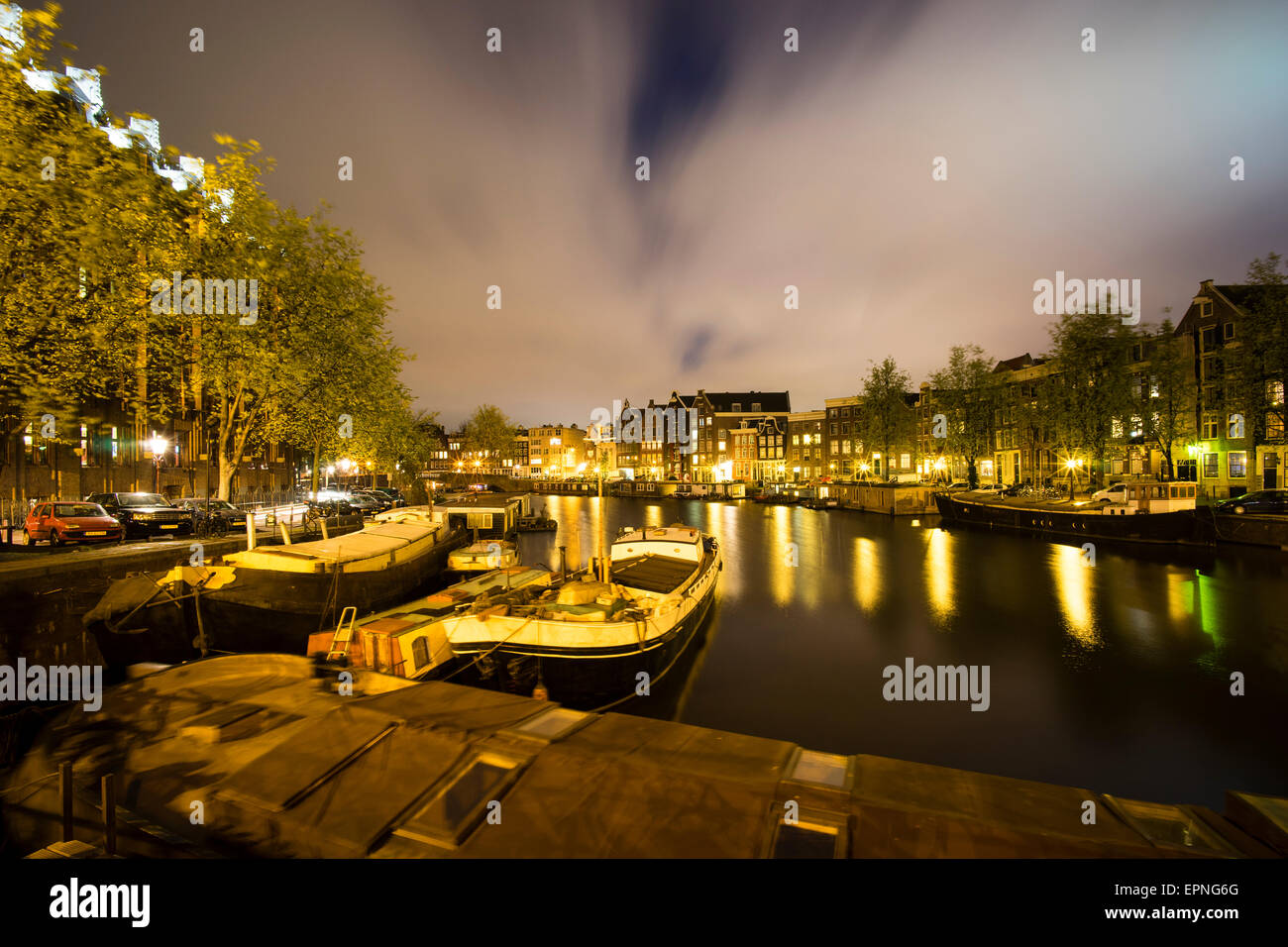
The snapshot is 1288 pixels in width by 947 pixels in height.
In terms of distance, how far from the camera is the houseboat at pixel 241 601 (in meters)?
12.2

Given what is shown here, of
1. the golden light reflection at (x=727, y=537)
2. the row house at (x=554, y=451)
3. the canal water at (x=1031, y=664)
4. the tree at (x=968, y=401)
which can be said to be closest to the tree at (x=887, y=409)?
the tree at (x=968, y=401)

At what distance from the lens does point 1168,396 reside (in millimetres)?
42750

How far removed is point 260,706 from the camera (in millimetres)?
7078

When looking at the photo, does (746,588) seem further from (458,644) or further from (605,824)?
(605,824)

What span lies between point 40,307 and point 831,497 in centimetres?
7302

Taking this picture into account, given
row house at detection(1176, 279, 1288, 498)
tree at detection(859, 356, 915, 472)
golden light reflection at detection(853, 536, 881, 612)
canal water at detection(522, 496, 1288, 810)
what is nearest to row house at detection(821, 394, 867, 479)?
tree at detection(859, 356, 915, 472)

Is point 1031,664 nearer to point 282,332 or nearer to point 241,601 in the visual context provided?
point 241,601

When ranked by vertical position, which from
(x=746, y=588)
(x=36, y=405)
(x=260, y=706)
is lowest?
(x=746, y=588)

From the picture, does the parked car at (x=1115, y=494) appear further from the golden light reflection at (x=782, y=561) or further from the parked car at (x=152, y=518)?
the parked car at (x=152, y=518)

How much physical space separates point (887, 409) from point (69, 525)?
73640 mm

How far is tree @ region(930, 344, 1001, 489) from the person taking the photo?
6078 cm

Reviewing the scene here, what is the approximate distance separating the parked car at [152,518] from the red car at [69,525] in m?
1.20

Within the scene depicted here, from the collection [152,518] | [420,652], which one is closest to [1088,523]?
[420,652]
